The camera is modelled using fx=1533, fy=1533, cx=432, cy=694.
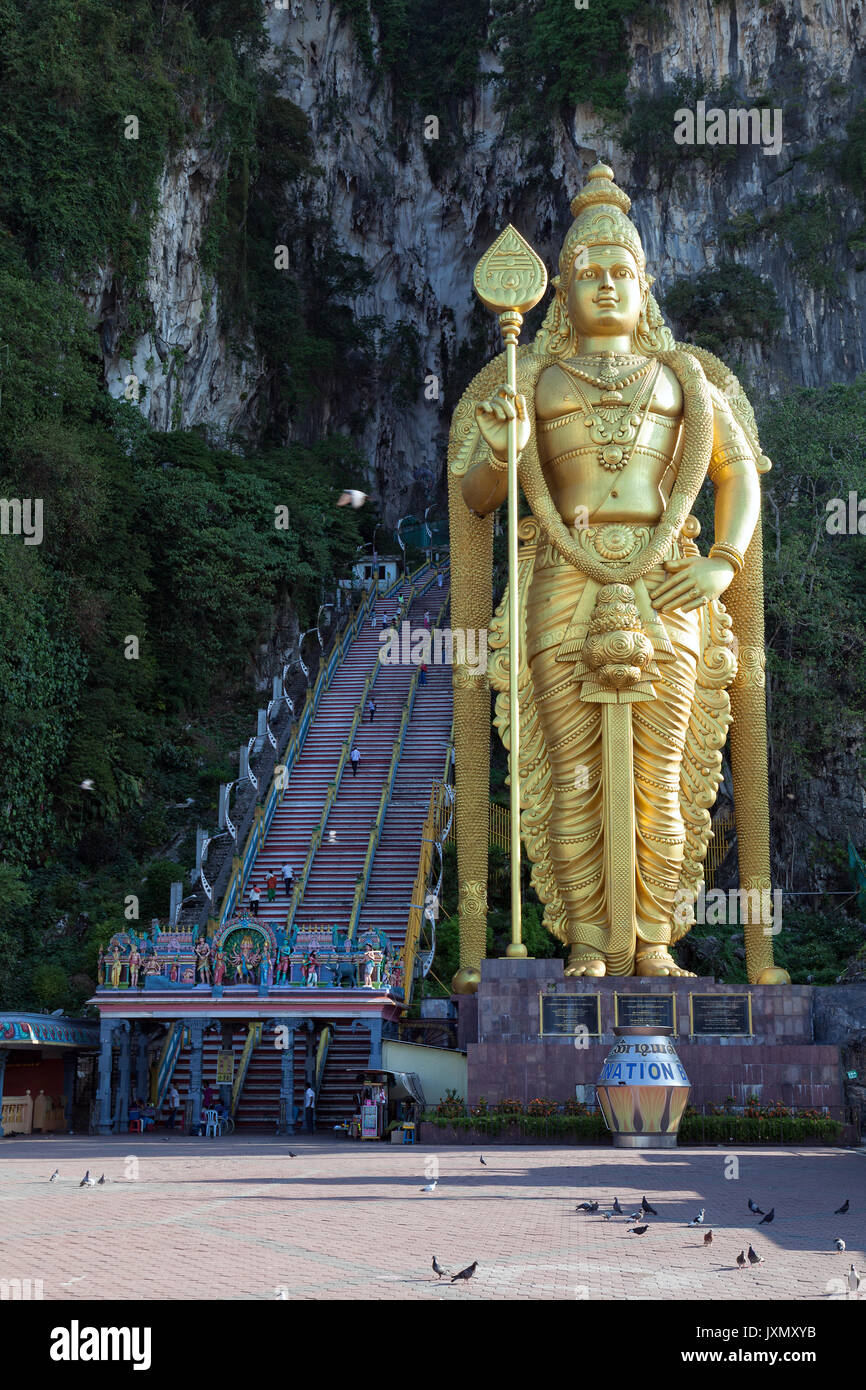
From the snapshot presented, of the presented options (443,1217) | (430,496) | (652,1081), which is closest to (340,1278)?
(443,1217)

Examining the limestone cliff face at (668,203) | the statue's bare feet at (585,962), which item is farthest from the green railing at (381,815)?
the limestone cliff face at (668,203)

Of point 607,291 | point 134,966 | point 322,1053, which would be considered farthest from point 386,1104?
point 607,291

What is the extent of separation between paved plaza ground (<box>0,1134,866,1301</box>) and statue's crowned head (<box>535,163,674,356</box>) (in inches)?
305

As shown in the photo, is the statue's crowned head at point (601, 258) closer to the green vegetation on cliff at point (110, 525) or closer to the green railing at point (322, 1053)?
the green railing at point (322, 1053)

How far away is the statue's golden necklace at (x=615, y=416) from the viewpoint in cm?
1398

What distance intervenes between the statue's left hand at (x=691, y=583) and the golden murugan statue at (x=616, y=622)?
0.07 feet

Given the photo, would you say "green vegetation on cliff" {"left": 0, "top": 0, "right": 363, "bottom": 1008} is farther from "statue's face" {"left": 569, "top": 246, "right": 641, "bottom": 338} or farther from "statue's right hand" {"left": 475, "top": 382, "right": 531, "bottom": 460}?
"statue's face" {"left": 569, "top": 246, "right": 641, "bottom": 338}

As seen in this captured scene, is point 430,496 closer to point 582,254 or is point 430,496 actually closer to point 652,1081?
point 582,254

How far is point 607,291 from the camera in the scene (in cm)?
1426

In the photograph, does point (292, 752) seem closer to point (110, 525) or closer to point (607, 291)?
point (110, 525)

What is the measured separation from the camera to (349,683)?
24.9 m

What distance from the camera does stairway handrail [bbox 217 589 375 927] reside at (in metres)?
18.9

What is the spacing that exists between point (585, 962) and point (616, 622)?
9.72ft

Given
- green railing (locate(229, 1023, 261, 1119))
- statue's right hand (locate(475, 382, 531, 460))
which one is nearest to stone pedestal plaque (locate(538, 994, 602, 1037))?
green railing (locate(229, 1023, 261, 1119))
